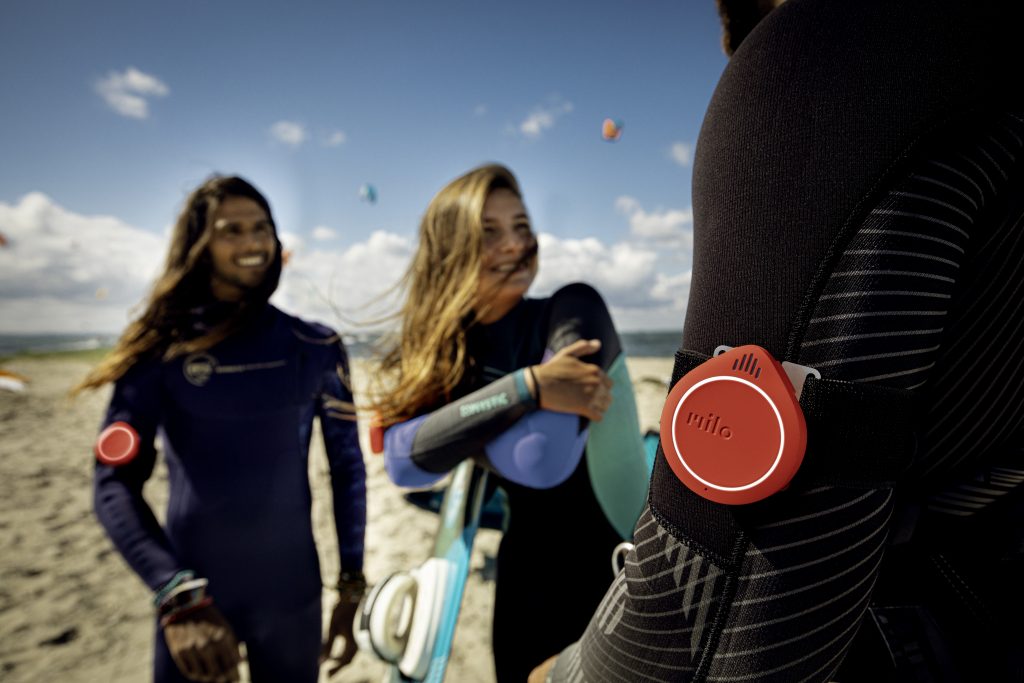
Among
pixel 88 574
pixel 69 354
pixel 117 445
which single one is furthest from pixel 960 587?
pixel 69 354

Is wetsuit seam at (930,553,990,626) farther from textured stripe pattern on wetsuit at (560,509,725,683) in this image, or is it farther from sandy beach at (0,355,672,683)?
sandy beach at (0,355,672,683)

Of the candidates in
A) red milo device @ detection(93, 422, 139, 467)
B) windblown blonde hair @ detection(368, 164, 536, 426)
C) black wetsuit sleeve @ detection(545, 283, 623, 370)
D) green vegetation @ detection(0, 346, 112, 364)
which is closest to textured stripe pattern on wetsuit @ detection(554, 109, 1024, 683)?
black wetsuit sleeve @ detection(545, 283, 623, 370)

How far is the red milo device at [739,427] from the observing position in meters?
0.48

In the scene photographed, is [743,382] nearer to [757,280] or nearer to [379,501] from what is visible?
[757,280]

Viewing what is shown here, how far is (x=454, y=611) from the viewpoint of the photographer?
1841 mm

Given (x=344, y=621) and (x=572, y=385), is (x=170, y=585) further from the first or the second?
(x=572, y=385)

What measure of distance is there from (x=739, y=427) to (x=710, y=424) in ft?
0.10

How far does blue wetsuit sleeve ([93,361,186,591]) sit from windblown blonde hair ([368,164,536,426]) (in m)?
1.17

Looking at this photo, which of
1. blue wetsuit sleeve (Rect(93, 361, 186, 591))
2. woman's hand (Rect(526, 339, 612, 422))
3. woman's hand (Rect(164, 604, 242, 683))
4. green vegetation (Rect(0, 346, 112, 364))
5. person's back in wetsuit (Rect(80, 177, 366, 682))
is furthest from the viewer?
green vegetation (Rect(0, 346, 112, 364))

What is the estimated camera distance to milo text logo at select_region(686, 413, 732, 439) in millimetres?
509

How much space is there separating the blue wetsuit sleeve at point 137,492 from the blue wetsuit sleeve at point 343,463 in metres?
0.77

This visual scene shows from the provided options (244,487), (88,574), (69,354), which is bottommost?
(69,354)

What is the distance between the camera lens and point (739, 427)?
1.63ft

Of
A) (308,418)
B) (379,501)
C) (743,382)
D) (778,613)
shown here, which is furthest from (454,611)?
(379,501)
